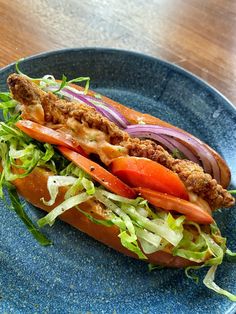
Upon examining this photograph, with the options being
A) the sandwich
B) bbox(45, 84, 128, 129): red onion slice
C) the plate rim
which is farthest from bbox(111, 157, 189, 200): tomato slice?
the plate rim

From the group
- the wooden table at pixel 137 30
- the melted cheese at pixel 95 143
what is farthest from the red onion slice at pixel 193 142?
the wooden table at pixel 137 30

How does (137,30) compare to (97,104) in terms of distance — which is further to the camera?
(137,30)


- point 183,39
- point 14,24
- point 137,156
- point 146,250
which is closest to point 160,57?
point 183,39

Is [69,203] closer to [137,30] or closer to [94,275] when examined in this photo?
[94,275]

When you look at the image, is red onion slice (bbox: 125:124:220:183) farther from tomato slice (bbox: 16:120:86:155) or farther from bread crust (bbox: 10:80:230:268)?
tomato slice (bbox: 16:120:86:155)

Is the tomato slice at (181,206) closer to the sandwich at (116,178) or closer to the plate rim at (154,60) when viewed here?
the sandwich at (116,178)

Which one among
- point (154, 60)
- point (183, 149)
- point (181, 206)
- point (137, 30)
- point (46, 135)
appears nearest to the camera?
point (181, 206)

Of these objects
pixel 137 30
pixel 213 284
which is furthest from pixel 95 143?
pixel 137 30
